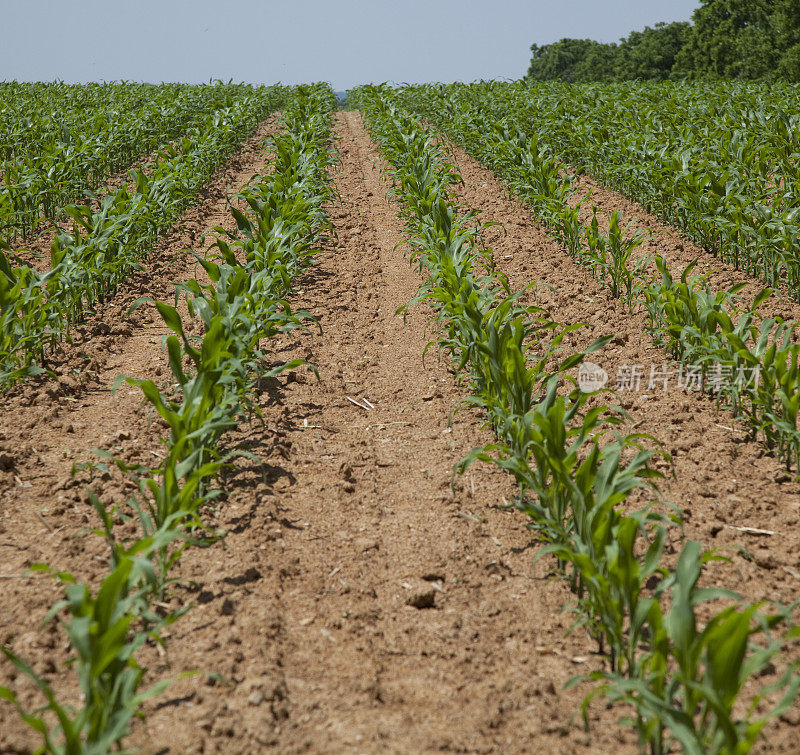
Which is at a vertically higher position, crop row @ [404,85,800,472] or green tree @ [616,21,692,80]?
green tree @ [616,21,692,80]

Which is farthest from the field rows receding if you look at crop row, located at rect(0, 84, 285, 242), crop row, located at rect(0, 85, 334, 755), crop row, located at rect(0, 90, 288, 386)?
crop row, located at rect(0, 84, 285, 242)

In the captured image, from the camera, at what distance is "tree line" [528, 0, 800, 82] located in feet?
90.9

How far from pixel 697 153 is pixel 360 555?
7.77m

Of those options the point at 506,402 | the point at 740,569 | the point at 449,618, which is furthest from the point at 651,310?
the point at 449,618

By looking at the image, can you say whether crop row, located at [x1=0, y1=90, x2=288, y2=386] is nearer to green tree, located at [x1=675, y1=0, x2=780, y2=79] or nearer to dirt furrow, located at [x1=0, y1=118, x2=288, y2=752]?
dirt furrow, located at [x1=0, y1=118, x2=288, y2=752]

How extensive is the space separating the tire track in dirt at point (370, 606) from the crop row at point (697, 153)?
10.1ft

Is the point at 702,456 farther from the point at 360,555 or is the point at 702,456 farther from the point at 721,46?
the point at 721,46

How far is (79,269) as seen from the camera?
16.2 feet

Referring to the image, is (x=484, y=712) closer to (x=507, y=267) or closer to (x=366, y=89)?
(x=507, y=267)

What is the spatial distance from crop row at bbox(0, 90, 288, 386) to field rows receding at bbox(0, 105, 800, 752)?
0.27 m

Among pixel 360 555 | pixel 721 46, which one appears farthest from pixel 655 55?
pixel 360 555

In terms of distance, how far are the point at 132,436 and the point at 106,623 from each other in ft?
6.62

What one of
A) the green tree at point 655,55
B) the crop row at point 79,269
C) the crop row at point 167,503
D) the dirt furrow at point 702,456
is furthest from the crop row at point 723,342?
the green tree at point 655,55

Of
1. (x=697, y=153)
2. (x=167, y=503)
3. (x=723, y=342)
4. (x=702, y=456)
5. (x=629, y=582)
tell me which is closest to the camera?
(x=629, y=582)
